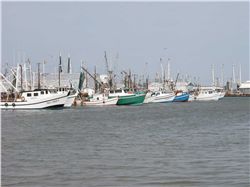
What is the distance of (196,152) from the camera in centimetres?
2038

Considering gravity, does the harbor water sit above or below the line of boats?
below

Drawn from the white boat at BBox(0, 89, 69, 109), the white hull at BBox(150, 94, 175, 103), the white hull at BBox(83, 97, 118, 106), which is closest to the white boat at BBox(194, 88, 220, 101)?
the white hull at BBox(150, 94, 175, 103)

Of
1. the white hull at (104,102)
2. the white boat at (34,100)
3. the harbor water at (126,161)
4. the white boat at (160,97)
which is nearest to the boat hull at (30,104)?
the white boat at (34,100)

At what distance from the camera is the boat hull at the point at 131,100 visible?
268 feet

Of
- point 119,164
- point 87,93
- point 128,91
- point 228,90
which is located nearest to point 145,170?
point 119,164

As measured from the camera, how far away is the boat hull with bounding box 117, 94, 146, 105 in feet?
268

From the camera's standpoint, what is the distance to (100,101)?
81562 mm

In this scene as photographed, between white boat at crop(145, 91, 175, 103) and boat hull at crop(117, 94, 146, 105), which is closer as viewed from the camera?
boat hull at crop(117, 94, 146, 105)

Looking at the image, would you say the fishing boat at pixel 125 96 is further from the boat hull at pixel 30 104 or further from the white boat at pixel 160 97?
the boat hull at pixel 30 104

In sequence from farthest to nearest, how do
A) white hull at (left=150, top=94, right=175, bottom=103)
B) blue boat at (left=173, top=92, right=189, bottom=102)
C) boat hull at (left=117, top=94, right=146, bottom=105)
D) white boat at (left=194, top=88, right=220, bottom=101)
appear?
white boat at (left=194, top=88, right=220, bottom=101) < blue boat at (left=173, top=92, right=189, bottom=102) < white hull at (left=150, top=94, right=175, bottom=103) < boat hull at (left=117, top=94, right=146, bottom=105)

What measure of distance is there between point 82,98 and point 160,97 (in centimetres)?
2036

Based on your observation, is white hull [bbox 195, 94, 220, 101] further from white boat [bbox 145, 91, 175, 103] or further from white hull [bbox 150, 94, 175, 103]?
white hull [bbox 150, 94, 175, 103]

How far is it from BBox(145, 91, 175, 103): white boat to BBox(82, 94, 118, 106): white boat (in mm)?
16673

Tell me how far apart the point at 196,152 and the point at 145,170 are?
4.75 metres
